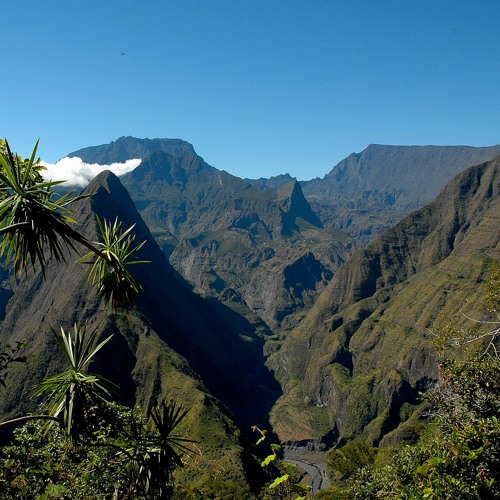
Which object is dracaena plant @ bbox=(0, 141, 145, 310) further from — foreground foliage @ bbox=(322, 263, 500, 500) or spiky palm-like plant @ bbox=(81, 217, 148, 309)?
foreground foliage @ bbox=(322, 263, 500, 500)

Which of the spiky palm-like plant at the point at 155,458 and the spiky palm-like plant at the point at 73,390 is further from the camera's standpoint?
the spiky palm-like plant at the point at 155,458

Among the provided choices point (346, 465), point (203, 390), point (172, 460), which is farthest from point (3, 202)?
point (203, 390)

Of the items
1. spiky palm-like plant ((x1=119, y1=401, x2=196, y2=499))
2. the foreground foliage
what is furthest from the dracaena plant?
the foreground foliage

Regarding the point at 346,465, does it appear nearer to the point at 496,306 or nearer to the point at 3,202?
the point at 496,306

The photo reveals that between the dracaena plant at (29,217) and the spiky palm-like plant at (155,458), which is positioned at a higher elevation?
the dracaena plant at (29,217)

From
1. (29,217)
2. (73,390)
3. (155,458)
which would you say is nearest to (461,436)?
(155,458)

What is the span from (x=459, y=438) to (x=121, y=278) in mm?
12494

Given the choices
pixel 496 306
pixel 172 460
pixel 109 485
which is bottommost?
pixel 109 485

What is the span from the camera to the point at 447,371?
78.2 ft

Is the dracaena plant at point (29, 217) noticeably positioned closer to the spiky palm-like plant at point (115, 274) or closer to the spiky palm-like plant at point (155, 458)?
the spiky palm-like plant at point (115, 274)

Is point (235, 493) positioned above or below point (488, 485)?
below

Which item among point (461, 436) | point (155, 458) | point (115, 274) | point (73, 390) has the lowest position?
point (461, 436)

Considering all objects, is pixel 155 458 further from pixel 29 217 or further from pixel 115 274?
pixel 29 217

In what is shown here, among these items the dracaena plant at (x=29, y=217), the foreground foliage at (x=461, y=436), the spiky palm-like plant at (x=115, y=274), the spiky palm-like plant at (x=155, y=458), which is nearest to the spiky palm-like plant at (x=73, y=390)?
the spiky palm-like plant at (x=115, y=274)
